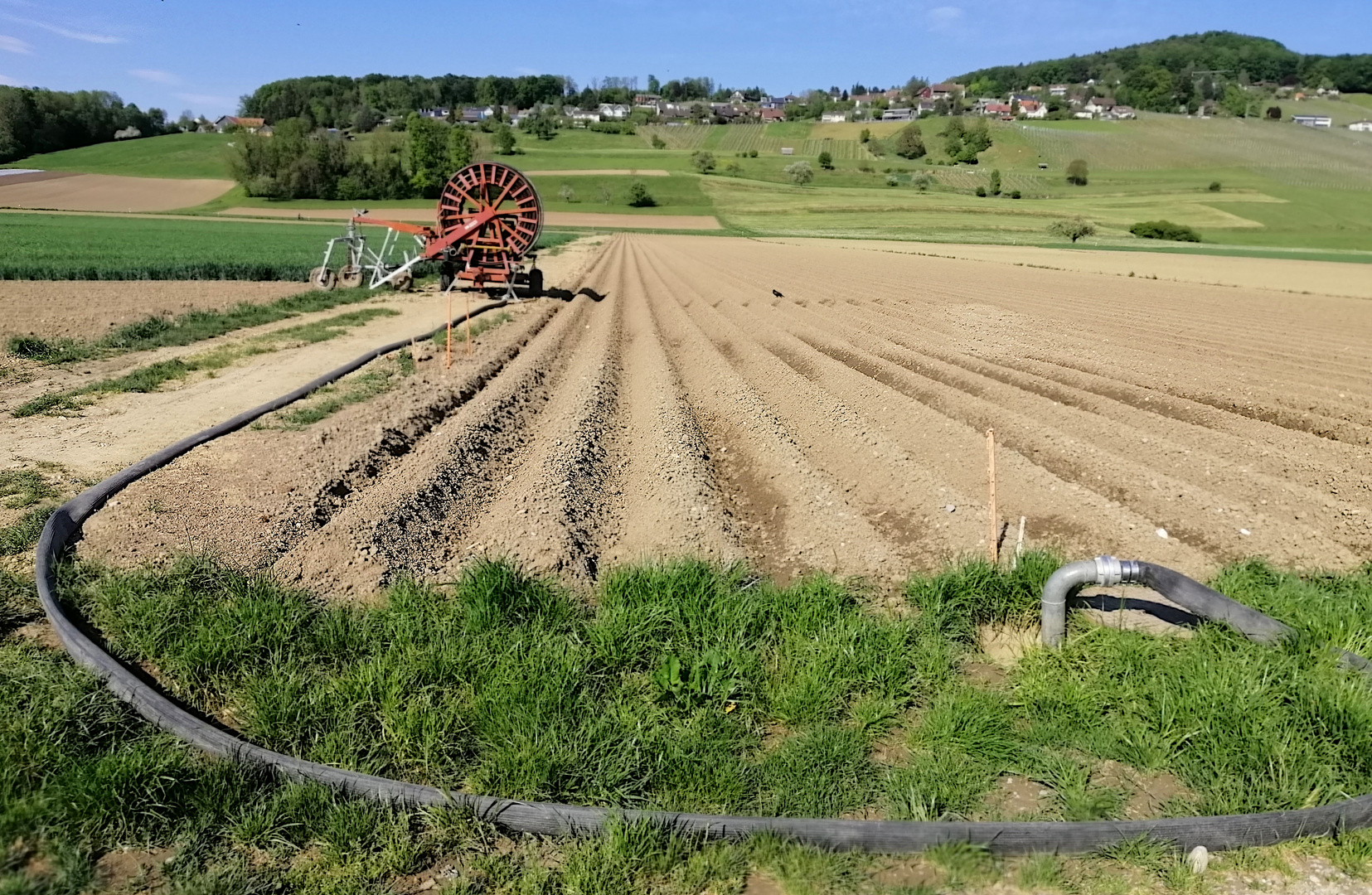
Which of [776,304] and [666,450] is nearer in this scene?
[666,450]

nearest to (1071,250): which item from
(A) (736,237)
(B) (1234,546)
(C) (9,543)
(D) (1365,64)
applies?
(A) (736,237)

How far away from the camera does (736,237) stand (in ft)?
199

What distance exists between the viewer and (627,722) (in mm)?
4441

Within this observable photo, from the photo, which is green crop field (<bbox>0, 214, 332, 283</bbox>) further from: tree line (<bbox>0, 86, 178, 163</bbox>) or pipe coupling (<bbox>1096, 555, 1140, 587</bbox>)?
tree line (<bbox>0, 86, 178, 163</bbox>)

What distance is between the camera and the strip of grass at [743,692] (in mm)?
4078

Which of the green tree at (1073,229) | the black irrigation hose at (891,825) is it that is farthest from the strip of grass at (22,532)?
the green tree at (1073,229)

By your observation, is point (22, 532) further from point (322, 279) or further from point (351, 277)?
point (322, 279)

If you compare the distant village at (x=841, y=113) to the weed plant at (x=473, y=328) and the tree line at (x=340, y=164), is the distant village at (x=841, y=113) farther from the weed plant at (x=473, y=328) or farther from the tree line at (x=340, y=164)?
the weed plant at (x=473, y=328)

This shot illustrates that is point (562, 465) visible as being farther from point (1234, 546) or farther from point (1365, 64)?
point (1365, 64)

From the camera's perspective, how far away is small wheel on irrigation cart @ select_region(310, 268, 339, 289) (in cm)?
2486

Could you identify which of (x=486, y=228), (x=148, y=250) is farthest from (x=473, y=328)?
(x=148, y=250)

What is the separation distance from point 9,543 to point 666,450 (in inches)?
214

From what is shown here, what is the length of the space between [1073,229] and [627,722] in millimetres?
68623

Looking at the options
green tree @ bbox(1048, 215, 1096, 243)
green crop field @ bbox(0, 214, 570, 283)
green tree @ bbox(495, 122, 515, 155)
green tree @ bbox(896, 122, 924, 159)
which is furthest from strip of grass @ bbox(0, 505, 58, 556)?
green tree @ bbox(896, 122, 924, 159)
